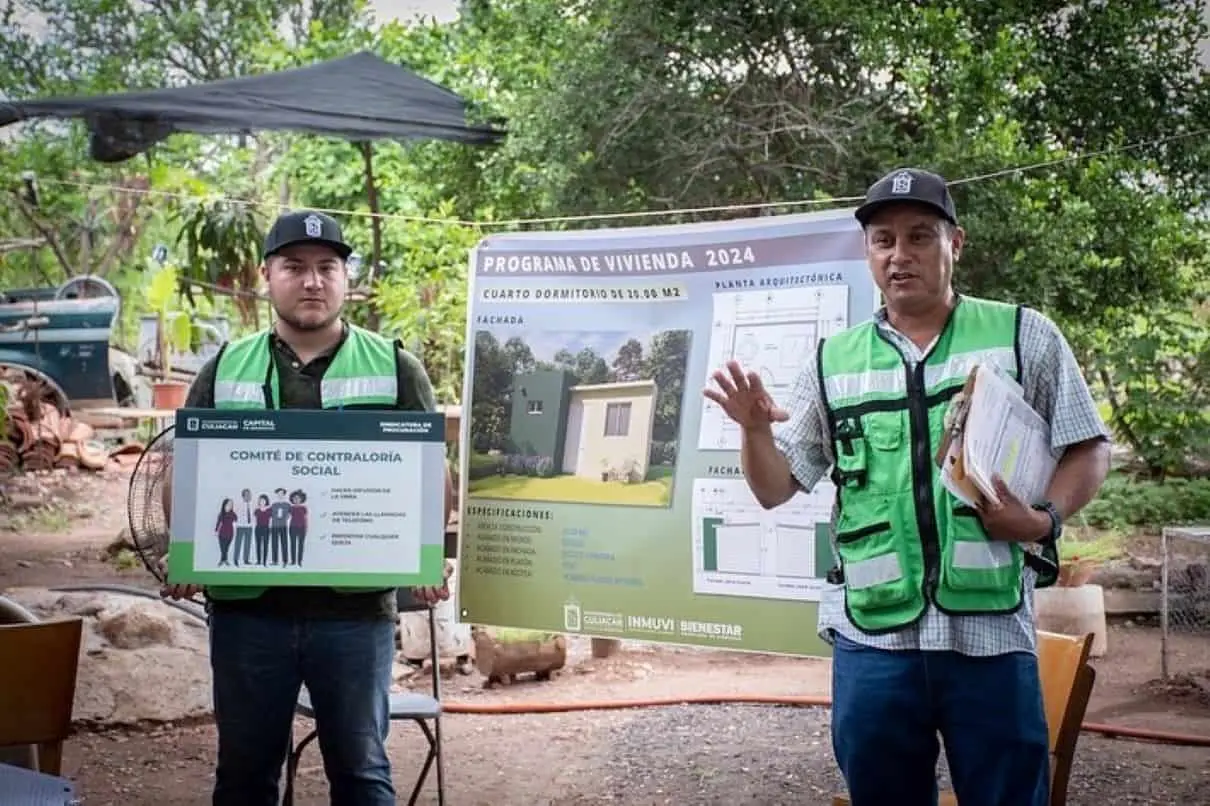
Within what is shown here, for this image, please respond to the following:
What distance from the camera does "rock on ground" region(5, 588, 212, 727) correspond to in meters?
5.08

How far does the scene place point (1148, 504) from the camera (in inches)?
261

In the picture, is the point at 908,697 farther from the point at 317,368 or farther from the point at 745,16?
the point at 745,16

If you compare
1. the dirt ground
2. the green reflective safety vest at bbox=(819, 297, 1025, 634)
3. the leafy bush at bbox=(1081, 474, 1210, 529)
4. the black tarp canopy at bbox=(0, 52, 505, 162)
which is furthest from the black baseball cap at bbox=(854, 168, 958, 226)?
the black tarp canopy at bbox=(0, 52, 505, 162)

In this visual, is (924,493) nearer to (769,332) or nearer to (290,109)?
(769,332)

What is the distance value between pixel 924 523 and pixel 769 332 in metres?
1.25

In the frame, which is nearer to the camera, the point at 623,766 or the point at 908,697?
the point at 908,697

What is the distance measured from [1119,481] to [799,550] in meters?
3.95

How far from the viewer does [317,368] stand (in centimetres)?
280

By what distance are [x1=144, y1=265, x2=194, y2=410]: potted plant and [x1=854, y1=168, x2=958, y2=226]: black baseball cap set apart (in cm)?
681

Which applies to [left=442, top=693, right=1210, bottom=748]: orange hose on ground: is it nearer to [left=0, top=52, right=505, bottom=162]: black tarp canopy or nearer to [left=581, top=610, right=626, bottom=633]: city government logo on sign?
[left=581, top=610, right=626, bottom=633]: city government logo on sign

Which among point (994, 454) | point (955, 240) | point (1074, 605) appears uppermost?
point (955, 240)

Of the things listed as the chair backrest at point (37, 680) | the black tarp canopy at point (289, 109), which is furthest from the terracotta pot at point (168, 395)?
the chair backrest at point (37, 680)

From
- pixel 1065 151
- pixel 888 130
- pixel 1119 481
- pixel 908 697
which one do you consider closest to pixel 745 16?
pixel 888 130

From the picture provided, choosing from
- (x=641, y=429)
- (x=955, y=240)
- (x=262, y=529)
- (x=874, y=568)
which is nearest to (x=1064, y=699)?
(x=874, y=568)
